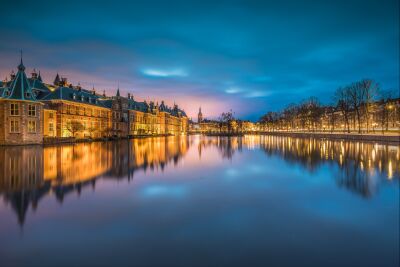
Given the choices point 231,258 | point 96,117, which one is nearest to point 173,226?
point 231,258

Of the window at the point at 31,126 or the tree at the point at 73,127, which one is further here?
the tree at the point at 73,127

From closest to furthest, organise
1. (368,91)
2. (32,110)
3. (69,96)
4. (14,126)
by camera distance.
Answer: (14,126) < (32,110) < (69,96) < (368,91)

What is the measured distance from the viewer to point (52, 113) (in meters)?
54.7

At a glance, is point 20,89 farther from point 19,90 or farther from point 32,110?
point 32,110

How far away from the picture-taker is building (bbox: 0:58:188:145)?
44.1 m

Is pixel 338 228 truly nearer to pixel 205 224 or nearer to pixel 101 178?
pixel 205 224

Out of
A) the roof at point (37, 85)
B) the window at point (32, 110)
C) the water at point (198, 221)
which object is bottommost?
the water at point (198, 221)

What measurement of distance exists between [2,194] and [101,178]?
17.0 feet

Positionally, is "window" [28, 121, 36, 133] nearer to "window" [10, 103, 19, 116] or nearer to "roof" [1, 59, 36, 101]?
"window" [10, 103, 19, 116]

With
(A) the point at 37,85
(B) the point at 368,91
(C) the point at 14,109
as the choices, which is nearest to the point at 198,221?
(C) the point at 14,109

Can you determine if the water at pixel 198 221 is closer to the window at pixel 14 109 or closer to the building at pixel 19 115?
the building at pixel 19 115

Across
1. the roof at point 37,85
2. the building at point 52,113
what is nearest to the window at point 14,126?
the building at point 52,113

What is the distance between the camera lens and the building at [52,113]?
145ft

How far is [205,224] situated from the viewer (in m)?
8.58
